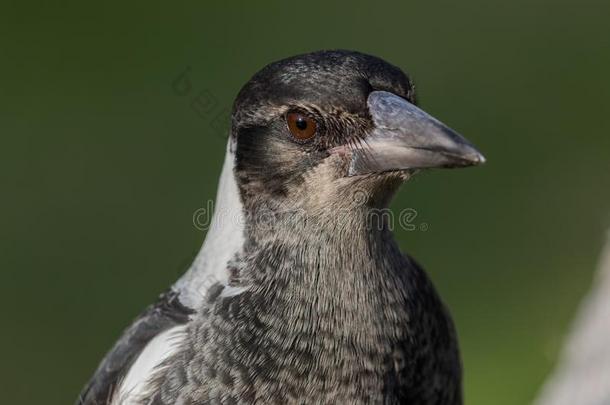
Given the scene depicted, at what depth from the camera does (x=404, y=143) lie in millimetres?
2721

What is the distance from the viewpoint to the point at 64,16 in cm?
875

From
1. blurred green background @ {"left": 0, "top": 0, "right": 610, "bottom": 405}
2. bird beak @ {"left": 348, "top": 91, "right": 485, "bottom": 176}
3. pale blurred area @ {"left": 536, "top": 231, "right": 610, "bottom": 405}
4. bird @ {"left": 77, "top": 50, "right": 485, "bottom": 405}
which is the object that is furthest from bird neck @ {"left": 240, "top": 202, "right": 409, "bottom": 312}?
blurred green background @ {"left": 0, "top": 0, "right": 610, "bottom": 405}

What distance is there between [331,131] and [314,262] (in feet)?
1.13

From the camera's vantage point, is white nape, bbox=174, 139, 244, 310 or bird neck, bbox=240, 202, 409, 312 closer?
bird neck, bbox=240, 202, 409, 312

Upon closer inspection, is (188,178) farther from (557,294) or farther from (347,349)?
(347,349)

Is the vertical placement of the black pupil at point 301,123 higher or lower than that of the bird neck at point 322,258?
higher

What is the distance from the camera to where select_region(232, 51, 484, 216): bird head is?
2.75 metres

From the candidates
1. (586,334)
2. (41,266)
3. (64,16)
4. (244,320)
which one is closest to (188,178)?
(41,266)

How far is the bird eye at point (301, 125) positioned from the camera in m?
2.79

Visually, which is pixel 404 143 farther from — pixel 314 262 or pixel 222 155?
pixel 222 155

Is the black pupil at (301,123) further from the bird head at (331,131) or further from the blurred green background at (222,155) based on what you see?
the blurred green background at (222,155)

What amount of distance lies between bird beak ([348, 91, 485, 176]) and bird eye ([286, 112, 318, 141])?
120 millimetres

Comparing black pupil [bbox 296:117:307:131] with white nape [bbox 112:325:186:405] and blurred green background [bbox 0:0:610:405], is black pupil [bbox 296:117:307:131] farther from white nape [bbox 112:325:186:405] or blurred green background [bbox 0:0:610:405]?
blurred green background [bbox 0:0:610:405]

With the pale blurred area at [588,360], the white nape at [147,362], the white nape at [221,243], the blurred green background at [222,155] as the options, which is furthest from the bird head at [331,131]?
the blurred green background at [222,155]
